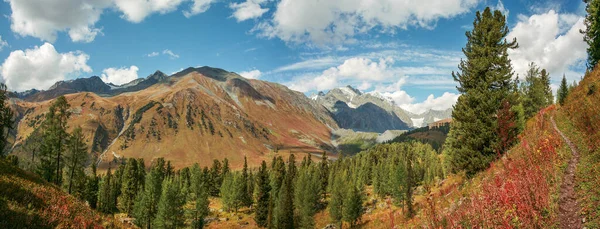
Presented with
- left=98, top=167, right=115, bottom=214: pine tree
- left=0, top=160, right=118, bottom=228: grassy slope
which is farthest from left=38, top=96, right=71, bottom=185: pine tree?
left=98, top=167, right=115, bottom=214: pine tree

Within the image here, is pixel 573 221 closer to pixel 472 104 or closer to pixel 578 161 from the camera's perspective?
pixel 578 161

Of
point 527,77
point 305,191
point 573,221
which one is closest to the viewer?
point 573,221

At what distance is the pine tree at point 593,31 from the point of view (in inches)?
1077

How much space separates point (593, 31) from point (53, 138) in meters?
70.0

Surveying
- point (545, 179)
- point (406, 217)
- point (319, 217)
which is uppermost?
point (545, 179)

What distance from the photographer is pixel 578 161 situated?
1236cm

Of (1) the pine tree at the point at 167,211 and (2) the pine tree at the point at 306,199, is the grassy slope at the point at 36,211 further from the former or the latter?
(2) the pine tree at the point at 306,199

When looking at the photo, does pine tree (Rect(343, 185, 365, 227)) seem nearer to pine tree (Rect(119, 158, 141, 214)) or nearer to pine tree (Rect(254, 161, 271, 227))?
pine tree (Rect(254, 161, 271, 227))

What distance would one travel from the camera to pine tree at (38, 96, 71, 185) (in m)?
46.2

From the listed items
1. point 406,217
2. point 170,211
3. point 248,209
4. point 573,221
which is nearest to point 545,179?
point 573,221

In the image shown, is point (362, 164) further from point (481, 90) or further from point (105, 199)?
point (481, 90)

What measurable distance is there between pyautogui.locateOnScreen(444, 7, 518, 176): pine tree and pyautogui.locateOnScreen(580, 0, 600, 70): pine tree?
1110cm

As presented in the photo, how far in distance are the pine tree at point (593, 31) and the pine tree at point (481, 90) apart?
11100 mm

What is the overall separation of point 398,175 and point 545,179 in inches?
3063
